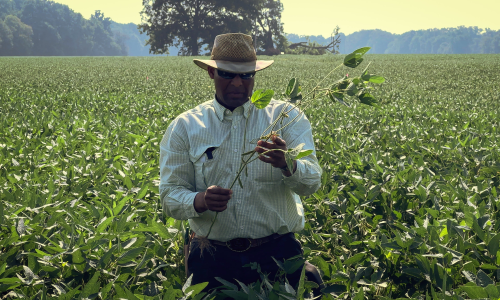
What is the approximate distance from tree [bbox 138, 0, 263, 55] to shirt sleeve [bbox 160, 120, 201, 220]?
56.8 metres

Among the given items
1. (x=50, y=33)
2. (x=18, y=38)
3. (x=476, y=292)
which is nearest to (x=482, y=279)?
(x=476, y=292)

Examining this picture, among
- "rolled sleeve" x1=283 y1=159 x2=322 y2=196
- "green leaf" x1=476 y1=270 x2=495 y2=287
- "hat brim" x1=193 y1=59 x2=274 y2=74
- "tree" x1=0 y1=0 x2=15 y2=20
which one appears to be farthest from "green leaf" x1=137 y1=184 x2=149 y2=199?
"tree" x1=0 y1=0 x2=15 y2=20

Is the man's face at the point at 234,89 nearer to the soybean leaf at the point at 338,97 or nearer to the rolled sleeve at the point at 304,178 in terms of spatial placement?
the rolled sleeve at the point at 304,178

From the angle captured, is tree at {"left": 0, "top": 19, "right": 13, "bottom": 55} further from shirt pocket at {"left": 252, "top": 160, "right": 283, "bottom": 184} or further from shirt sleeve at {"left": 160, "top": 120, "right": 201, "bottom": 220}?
shirt pocket at {"left": 252, "top": 160, "right": 283, "bottom": 184}

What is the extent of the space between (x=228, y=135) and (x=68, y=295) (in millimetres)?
1170

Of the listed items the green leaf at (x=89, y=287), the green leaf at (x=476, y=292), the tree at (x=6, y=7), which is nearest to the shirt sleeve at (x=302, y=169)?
the green leaf at (x=476, y=292)

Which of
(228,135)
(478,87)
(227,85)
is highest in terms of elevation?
(227,85)

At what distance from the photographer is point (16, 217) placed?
2771 millimetres

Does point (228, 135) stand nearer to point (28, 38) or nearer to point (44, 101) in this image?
point (44, 101)

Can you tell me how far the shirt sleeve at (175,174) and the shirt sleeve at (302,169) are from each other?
578mm

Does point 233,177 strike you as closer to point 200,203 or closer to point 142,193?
point 200,203

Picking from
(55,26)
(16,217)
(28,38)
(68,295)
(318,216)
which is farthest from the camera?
(55,26)

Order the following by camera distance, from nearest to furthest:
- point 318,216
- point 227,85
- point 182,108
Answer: point 227,85 → point 318,216 → point 182,108

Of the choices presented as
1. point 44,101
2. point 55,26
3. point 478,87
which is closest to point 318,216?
point 44,101
